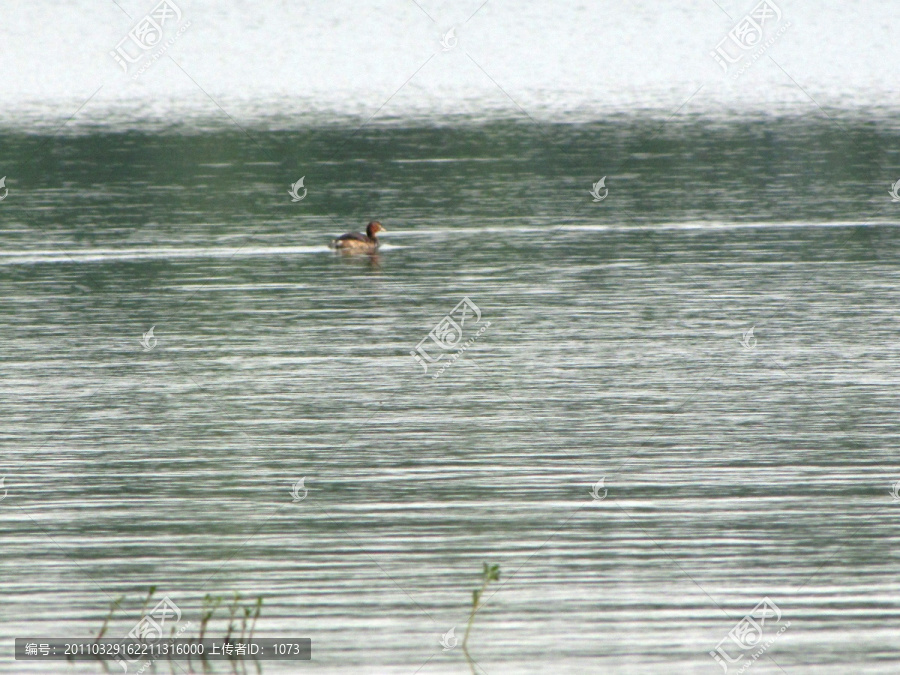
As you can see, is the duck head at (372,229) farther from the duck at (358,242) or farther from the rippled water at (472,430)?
the rippled water at (472,430)

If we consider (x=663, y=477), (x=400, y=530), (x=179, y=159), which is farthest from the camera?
(x=179, y=159)

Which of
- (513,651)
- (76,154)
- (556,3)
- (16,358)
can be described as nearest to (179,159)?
(76,154)

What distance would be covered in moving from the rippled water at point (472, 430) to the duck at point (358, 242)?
40 cm

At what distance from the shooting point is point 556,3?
371 ft

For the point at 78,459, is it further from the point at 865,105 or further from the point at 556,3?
the point at 556,3

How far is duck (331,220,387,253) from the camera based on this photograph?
27641mm

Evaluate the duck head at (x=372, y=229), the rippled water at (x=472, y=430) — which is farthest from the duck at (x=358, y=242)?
the rippled water at (x=472, y=430)

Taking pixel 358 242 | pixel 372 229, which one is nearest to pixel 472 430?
pixel 358 242

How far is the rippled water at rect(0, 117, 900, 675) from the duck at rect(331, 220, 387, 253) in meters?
0.40

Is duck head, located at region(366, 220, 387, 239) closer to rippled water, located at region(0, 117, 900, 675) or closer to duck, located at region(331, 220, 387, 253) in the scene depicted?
duck, located at region(331, 220, 387, 253)

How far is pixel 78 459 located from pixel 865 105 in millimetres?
49323

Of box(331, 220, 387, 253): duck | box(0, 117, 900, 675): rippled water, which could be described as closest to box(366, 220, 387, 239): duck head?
box(331, 220, 387, 253): duck

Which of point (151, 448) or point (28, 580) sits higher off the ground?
point (151, 448)

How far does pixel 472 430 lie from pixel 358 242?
12296mm
